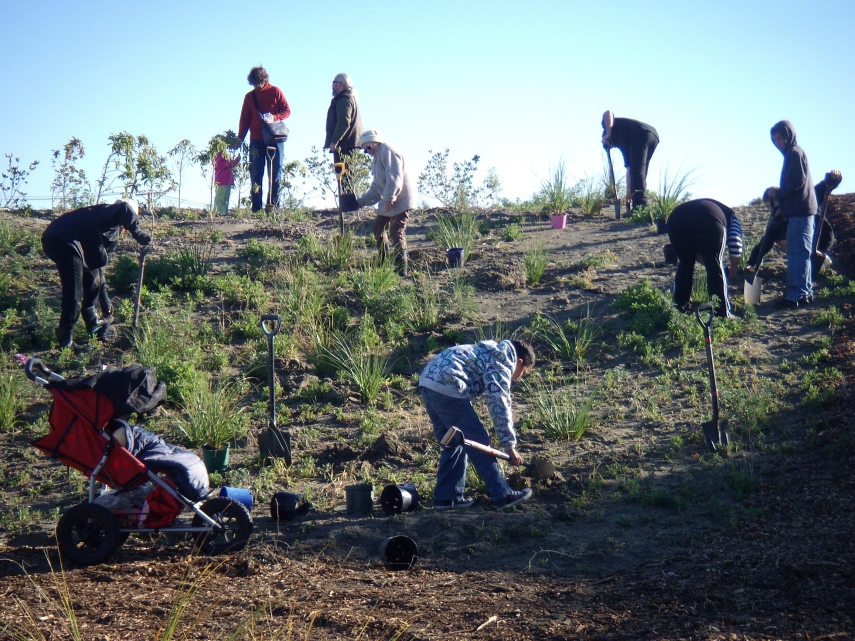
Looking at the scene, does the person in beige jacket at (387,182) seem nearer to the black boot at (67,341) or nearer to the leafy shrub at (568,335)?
the leafy shrub at (568,335)

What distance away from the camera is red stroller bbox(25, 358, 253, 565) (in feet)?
18.3

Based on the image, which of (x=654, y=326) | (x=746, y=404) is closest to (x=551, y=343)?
(x=654, y=326)

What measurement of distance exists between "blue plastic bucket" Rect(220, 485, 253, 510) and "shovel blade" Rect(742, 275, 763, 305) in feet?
22.5

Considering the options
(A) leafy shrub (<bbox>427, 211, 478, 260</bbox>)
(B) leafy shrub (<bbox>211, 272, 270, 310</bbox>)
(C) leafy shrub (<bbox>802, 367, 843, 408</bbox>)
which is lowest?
(C) leafy shrub (<bbox>802, 367, 843, 408</bbox>)

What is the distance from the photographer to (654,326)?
32.9 feet

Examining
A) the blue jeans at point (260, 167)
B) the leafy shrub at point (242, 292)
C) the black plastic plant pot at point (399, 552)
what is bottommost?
the black plastic plant pot at point (399, 552)

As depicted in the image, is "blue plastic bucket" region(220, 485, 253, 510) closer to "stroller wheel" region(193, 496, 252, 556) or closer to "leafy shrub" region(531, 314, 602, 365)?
"stroller wheel" region(193, 496, 252, 556)

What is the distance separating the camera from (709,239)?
9.42 meters

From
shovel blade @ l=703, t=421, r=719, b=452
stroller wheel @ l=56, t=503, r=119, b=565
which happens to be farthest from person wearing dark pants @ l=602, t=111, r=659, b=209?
stroller wheel @ l=56, t=503, r=119, b=565

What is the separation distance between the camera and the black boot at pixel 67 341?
9.62 m

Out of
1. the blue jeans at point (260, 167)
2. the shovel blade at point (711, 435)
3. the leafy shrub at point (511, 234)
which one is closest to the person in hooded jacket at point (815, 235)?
the leafy shrub at point (511, 234)

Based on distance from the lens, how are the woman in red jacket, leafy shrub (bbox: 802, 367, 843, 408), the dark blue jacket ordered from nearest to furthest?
leafy shrub (bbox: 802, 367, 843, 408) < the dark blue jacket < the woman in red jacket

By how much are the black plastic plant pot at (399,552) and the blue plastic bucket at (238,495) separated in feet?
4.00

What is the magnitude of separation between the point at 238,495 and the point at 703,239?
19.6 ft
